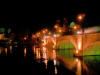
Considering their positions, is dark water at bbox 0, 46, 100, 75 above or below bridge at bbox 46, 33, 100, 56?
below

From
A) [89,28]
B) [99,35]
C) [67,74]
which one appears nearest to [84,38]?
[99,35]

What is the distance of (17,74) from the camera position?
11.9 metres

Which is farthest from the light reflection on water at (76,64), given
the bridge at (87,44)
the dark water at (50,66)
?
the bridge at (87,44)

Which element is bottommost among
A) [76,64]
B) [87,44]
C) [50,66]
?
[76,64]

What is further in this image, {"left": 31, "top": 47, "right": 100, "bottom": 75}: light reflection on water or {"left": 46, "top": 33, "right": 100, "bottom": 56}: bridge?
{"left": 46, "top": 33, "right": 100, "bottom": 56}: bridge

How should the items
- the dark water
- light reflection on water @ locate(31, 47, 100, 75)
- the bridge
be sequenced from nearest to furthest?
the dark water → light reflection on water @ locate(31, 47, 100, 75) → the bridge

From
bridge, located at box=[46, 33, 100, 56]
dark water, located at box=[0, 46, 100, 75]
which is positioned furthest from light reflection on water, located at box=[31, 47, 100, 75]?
bridge, located at box=[46, 33, 100, 56]

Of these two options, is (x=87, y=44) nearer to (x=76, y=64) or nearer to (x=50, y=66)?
(x=76, y=64)

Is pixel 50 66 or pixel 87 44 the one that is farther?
pixel 87 44

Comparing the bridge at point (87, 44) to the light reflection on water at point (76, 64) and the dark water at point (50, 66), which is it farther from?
the dark water at point (50, 66)

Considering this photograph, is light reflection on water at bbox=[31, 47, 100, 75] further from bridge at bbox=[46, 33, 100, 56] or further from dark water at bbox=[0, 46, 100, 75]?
bridge at bbox=[46, 33, 100, 56]

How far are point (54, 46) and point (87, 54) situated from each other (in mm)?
17865

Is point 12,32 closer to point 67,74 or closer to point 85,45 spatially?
point 85,45

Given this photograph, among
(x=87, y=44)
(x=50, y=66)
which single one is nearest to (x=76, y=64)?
(x=50, y=66)
